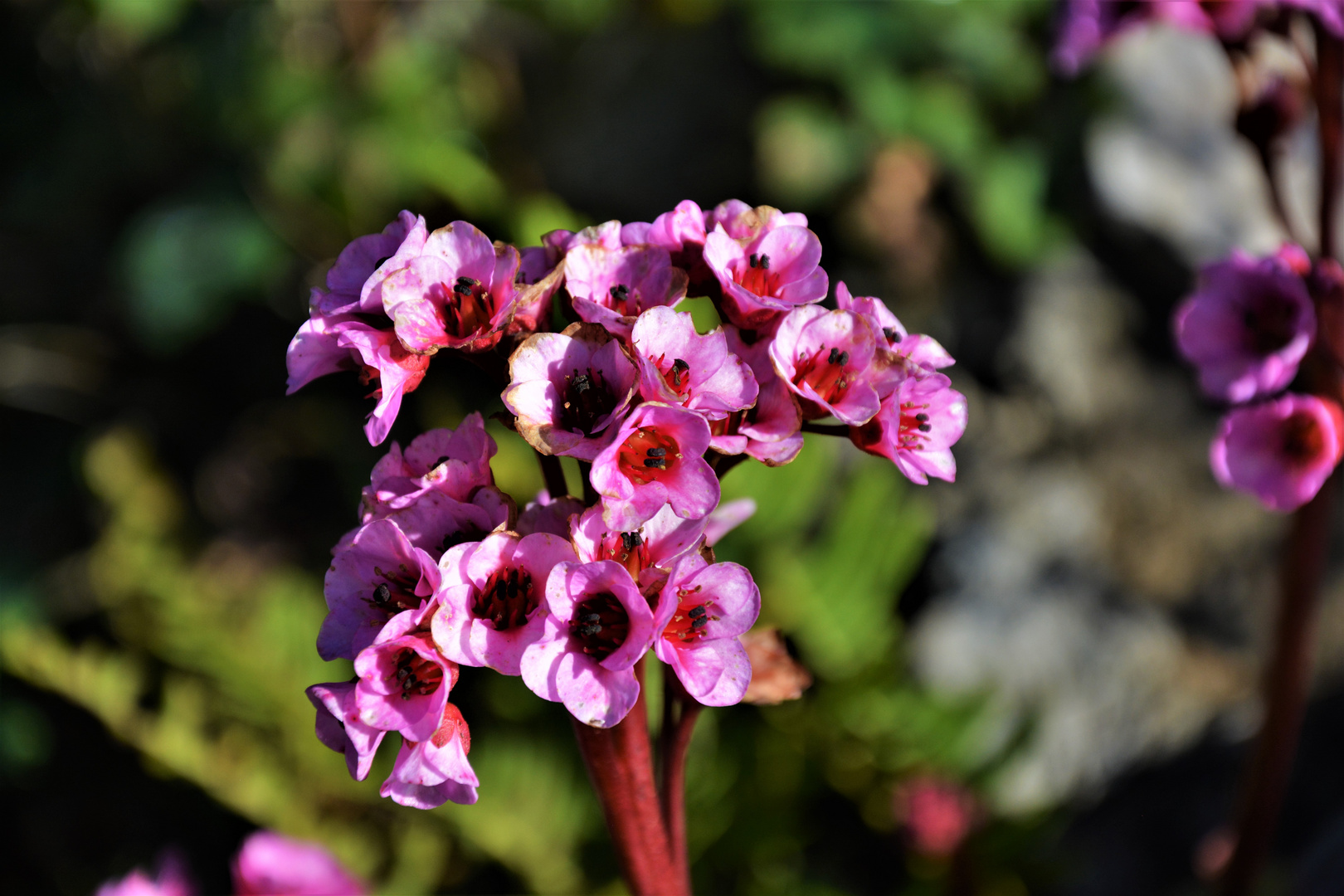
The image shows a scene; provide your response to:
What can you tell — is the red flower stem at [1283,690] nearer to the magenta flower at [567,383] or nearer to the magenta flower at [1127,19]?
the magenta flower at [1127,19]

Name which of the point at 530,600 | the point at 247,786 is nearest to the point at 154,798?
the point at 247,786

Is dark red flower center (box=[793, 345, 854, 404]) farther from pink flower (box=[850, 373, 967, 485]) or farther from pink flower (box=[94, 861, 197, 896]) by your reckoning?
pink flower (box=[94, 861, 197, 896])

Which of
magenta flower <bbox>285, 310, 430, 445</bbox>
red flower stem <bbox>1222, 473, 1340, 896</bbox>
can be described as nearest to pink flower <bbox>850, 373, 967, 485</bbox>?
magenta flower <bbox>285, 310, 430, 445</bbox>

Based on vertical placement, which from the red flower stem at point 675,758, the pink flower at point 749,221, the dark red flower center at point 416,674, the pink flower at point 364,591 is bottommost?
the red flower stem at point 675,758

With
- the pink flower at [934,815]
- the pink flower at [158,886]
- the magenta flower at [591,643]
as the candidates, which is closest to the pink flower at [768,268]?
the magenta flower at [591,643]

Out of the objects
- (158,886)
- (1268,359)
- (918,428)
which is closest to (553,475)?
(918,428)
